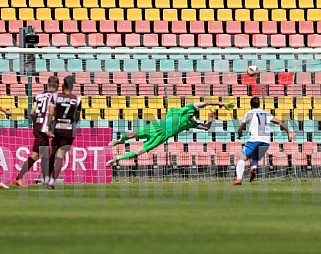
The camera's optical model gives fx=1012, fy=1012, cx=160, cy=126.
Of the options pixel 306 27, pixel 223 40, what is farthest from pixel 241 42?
pixel 306 27

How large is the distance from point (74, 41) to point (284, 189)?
8945 mm

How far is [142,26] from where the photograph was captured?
85.5 feet

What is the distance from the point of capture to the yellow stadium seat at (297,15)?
2686 centimetres

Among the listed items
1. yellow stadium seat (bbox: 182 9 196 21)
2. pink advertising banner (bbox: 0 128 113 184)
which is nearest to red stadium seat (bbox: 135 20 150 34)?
yellow stadium seat (bbox: 182 9 196 21)

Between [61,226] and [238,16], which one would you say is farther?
[238,16]

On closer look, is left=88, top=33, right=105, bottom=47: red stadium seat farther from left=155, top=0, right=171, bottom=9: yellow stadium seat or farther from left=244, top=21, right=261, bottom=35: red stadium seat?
left=244, top=21, right=261, bottom=35: red stadium seat

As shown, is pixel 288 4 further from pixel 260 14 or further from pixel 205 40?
pixel 205 40

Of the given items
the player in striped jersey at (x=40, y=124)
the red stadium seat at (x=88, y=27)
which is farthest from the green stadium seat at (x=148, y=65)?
the player in striped jersey at (x=40, y=124)

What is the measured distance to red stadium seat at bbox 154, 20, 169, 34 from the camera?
26.1m

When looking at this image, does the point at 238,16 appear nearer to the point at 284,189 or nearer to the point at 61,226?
the point at 284,189

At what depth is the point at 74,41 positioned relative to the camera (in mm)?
25250

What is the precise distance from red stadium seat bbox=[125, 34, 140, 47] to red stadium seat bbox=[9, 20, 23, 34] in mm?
2713

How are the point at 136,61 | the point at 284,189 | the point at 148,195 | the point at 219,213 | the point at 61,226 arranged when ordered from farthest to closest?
1. the point at 136,61
2. the point at 284,189
3. the point at 148,195
4. the point at 219,213
5. the point at 61,226

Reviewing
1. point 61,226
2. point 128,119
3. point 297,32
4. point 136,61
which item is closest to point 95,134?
point 128,119
